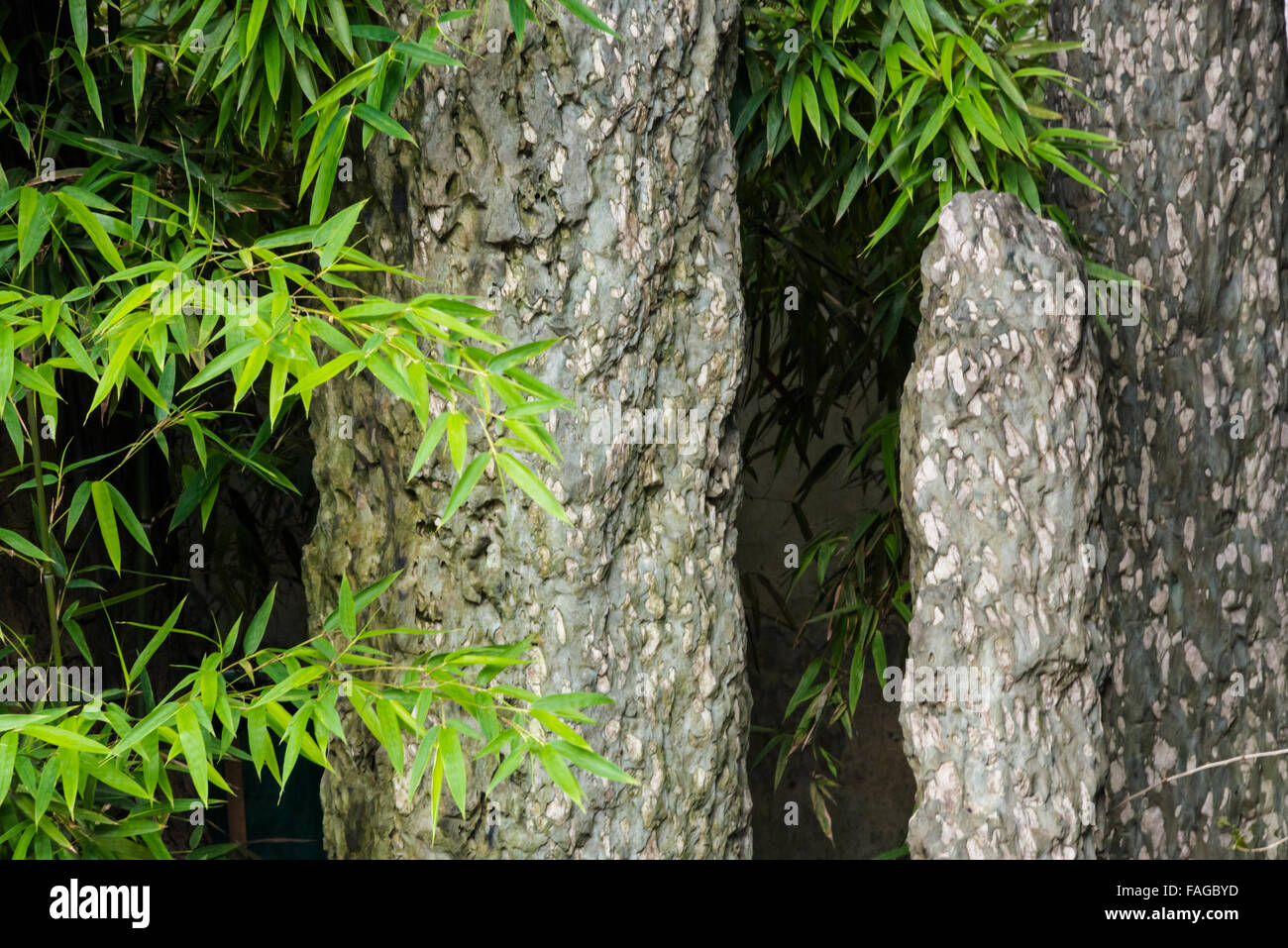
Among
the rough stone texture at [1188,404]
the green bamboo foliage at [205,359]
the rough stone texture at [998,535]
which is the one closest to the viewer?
the green bamboo foliage at [205,359]

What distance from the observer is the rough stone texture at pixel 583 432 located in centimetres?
171

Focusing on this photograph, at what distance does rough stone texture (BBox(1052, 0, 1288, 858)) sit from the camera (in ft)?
6.54

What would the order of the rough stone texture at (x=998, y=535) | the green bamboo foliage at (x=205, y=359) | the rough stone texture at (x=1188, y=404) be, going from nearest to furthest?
the green bamboo foliage at (x=205, y=359) → the rough stone texture at (x=998, y=535) → the rough stone texture at (x=1188, y=404)

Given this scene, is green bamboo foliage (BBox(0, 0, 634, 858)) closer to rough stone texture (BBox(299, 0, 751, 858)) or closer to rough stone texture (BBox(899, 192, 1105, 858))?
rough stone texture (BBox(299, 0, 751, 858))

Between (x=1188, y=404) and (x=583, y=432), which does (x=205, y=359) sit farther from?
(x=1188, y=404)

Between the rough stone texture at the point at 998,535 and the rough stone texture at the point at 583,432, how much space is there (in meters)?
0.32

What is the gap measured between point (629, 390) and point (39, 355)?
91 centimetres

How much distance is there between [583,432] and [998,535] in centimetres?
58

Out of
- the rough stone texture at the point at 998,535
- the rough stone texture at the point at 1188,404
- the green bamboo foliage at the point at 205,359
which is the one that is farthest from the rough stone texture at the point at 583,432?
the rough stone texture at the point at 1188,404

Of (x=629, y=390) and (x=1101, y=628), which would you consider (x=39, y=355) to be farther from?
(x=1101, y=628)

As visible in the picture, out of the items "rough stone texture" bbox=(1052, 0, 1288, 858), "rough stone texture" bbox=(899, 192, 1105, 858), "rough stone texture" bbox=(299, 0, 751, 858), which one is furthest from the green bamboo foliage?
"rough stone texture" bbox=(1052, 0, 1288, 858)

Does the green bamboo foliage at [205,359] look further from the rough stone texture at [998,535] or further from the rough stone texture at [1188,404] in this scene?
the rough stone texture at [1188,404]

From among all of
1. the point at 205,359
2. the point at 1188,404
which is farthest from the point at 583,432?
the point at 1188,404
